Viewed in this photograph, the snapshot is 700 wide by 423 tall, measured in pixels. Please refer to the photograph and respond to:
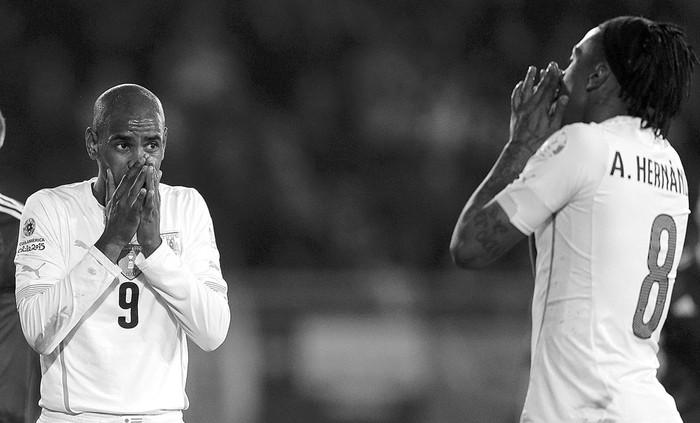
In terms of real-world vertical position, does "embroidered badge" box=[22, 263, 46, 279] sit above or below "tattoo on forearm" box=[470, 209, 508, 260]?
below

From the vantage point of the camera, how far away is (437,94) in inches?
438

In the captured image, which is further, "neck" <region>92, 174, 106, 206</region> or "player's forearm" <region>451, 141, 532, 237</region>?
"neck" <region>92, 174, 106, 206</region>

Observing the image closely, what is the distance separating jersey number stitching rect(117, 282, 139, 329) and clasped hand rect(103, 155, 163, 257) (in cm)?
19

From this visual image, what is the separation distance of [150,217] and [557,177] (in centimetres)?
119

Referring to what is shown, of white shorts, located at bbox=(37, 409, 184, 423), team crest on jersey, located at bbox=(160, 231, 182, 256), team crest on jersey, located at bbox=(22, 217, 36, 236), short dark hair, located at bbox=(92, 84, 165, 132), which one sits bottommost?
white shorts, located at bbox=(37, 409, 184, 423)

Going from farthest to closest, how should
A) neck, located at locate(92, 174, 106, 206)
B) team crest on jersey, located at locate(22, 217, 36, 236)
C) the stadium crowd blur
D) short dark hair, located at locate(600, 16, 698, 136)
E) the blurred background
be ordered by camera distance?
the stadium crowd blur
the blurred background
neck, located at locate(92, 174, 106, 206)
team crest on jersey, located at locate(22, 217, 36, 236)
short dark hair, located at locate(600, 16, 698, 136)

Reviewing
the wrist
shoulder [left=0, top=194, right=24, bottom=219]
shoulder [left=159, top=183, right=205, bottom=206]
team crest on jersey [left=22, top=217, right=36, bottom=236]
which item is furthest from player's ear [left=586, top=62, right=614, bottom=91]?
shoulder [left=0, top=194, right=24, bottom=219]

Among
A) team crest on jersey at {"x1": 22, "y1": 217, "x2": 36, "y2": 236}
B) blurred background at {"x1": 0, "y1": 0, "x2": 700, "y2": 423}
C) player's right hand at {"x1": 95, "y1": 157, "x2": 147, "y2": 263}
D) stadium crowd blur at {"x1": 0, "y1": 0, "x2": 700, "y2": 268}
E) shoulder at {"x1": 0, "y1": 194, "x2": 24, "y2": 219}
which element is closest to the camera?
player's right hand at {"x1": 95, "y1": 157, "x2": 147, "y2": 263}

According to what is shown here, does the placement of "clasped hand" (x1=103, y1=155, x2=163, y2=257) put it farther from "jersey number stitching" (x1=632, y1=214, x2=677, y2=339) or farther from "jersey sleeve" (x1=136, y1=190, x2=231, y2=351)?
"jersey number stitching" (x1=632, y1=214, x2=677, y2=339)

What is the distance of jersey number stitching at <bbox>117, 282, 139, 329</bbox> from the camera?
10.7ft

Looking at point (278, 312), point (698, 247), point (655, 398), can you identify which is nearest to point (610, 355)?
point (655, 398)

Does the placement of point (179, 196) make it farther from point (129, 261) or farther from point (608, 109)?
point (608, 109)

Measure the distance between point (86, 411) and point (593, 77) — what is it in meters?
1.84

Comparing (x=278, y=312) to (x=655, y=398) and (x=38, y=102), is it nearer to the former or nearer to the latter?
(x=38, y=102)
